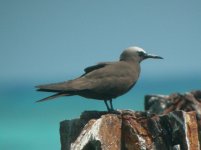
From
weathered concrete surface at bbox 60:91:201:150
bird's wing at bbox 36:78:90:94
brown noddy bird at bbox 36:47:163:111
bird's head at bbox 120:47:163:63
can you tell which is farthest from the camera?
bird's head at bbox 120:47:163:63

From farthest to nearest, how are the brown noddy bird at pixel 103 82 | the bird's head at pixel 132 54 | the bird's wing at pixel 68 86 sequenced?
1. the bird's head at pixel 132 54
2. the brown noddy bird at pixel 103 82
3. the bird's wing at pixel 68 86

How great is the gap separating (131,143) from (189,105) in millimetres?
4441

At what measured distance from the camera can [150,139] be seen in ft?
27.2

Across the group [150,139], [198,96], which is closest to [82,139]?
[150,139]

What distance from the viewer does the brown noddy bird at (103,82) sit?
1020 cm

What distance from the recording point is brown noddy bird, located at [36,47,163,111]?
401 inches

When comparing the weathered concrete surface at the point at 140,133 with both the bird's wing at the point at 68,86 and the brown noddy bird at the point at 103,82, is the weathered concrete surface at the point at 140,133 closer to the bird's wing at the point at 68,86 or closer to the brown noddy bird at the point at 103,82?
the bird's wing at the point at 68,86

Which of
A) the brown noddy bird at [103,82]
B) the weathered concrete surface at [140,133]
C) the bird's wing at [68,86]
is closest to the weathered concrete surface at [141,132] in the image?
the weathered concrete surface at [140,133]

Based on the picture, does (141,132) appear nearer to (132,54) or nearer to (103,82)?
(103,82)

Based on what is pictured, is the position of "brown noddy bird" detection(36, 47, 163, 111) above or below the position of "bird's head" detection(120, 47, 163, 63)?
below

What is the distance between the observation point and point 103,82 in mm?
10445

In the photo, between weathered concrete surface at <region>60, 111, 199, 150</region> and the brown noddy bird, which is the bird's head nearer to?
the brown noddy bird

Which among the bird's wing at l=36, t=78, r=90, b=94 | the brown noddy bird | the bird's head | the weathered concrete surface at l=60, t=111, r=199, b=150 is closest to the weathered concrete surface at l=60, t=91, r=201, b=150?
the weathered concrete surface at l=60, t=111, r=199, b=150

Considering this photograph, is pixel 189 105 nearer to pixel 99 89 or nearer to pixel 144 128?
pixel 99 89
